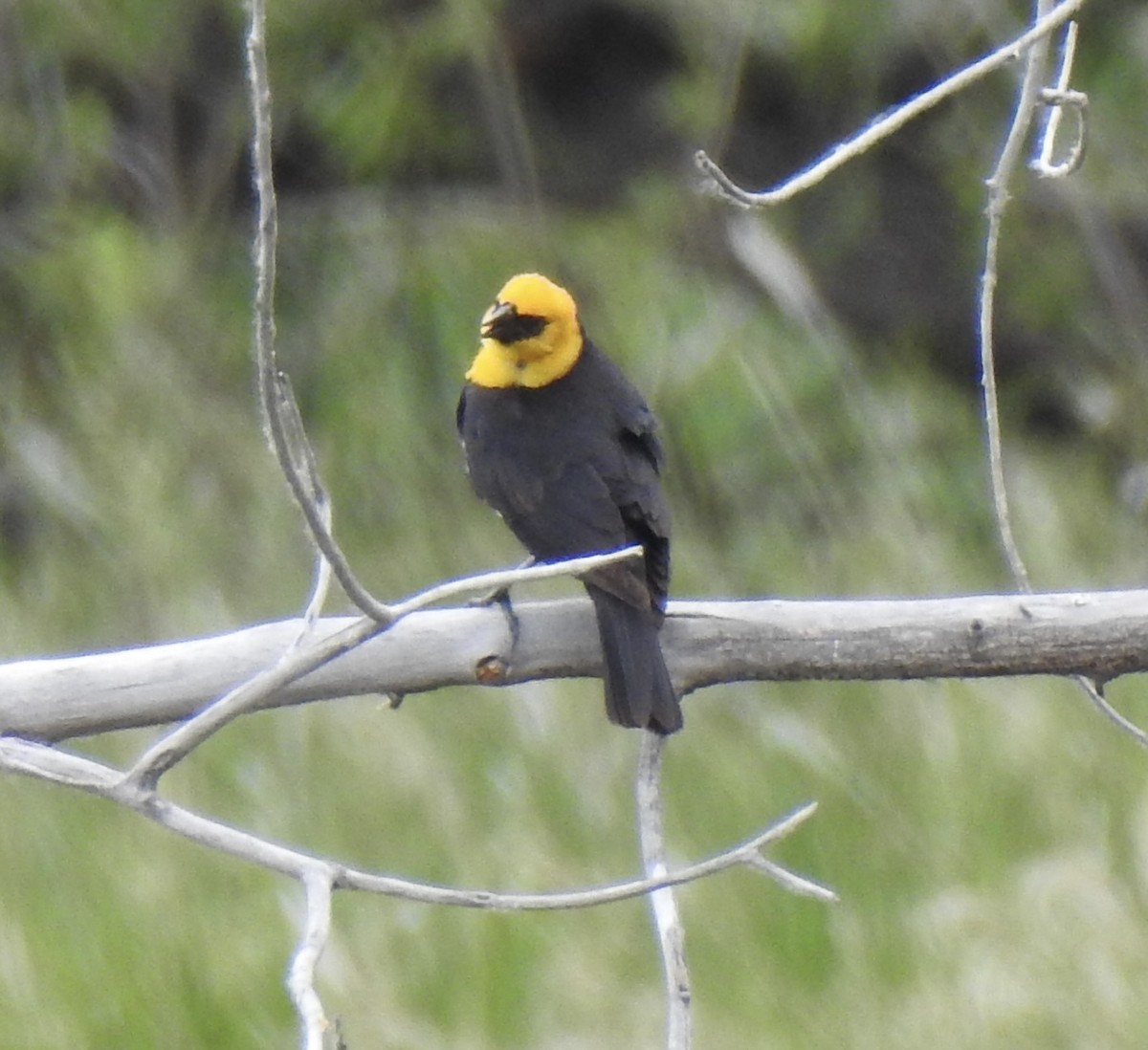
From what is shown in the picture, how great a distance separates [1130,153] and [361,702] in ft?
9.67

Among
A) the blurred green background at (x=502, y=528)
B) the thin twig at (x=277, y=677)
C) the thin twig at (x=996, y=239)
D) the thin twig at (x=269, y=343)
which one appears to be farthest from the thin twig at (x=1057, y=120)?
the blurred green background at (x=502, y=528)

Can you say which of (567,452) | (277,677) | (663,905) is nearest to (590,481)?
(567,452)

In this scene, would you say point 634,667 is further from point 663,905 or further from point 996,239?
point 996,239

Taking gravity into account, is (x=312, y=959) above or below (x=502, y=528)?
above

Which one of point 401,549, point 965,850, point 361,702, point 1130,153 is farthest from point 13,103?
point 965,850

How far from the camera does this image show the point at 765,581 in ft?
17.1

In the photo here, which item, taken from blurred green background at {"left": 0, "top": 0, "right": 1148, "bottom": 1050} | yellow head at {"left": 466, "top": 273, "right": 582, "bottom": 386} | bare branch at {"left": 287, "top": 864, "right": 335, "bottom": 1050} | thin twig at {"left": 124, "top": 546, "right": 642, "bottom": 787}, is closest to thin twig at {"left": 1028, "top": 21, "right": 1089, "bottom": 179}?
thin twig at {"left": 124, "top": 546, "right": 642, "bottom": 787}

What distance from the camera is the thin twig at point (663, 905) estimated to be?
173 cm

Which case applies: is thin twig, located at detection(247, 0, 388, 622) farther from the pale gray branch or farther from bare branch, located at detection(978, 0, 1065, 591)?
bare branch, located at detection(978, 0, 1065, 591)

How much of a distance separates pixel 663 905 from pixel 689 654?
1.48 ft

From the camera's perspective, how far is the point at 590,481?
119 inches

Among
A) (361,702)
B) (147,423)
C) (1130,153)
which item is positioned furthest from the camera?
(1130,153)

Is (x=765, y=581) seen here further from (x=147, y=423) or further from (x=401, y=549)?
(x=147, y=423)

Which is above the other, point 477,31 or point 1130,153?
point 477,31
